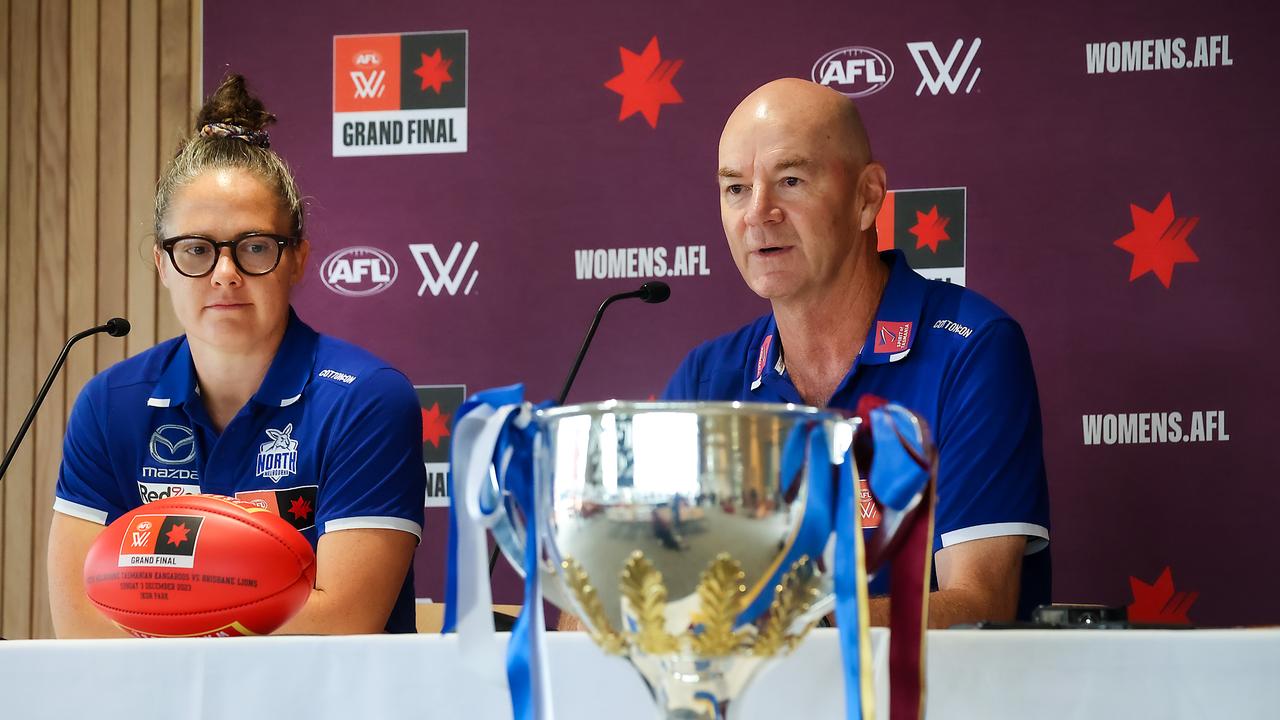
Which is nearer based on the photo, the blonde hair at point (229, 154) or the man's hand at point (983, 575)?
the man's hand at point (983, 575)

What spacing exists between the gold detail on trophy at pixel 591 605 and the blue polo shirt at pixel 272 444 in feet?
4.17

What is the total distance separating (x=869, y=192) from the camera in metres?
2.07

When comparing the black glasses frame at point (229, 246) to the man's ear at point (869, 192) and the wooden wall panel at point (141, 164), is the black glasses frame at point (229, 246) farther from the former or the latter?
the wooden wall panel at point (141, 164)

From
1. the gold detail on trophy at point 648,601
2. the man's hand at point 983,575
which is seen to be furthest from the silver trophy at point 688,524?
the man's hand at point 983,575

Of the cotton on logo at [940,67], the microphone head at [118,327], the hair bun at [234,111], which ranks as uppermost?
the cotton on logo at [940,67]

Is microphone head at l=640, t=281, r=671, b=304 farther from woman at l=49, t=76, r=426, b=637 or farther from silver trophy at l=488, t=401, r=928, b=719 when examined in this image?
silver trophy at l=488, t=401, r=928, b=719

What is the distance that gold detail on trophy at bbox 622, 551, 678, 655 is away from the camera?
0.58m

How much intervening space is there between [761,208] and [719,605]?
1.44 metres

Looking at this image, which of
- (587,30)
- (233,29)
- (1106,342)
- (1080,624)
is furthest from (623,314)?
(1080,624)

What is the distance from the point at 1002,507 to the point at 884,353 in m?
0.28

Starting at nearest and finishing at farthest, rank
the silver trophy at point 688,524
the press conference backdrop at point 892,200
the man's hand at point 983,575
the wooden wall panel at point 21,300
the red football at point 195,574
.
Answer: the silver trophy at point 688,524 < the red football at point 195,574 < the man's hand at point 983,575 < the press conference backdrop at point 892,200 < the wooden wall panel at point 21,300

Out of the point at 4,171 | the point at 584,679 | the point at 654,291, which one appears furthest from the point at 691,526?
the point at 4,171

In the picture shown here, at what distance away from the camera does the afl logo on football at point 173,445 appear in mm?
1952

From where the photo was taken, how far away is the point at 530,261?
9.95 ft
